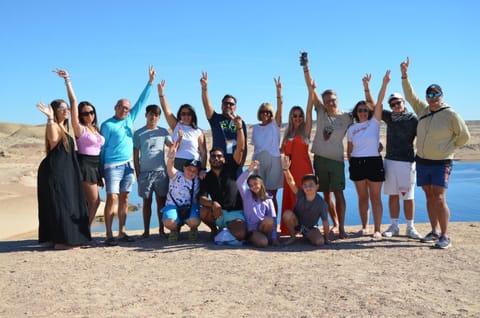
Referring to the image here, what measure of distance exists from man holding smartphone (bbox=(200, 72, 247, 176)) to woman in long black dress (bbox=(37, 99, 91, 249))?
217cm

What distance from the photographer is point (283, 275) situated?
16.8 ft

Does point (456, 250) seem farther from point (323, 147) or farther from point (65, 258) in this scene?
point (65, 258)

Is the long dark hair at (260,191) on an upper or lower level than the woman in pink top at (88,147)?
lower

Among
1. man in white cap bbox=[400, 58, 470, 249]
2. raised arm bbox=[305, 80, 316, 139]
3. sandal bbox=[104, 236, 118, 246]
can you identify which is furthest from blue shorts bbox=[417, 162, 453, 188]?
sandal bbox=[104, 236, 118, 246]

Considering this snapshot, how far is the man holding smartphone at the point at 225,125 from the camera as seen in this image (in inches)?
277

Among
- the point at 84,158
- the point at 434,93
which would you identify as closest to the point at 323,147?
the point at 434,93

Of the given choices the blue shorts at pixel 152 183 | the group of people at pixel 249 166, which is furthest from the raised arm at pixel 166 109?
the blue shorts at pixel 152 183

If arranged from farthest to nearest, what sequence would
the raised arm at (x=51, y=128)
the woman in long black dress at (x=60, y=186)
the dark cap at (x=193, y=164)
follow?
the dark cap at (x=193, y=164) → the woman in long black dress at (x=60, y=186) → the raised arm at (x=51, y=128)

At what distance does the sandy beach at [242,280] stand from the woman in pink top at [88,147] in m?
0.90

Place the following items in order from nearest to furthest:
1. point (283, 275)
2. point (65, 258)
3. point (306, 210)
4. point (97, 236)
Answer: point (283, 275)
point (65, 258)
point (306, 210)
point (97, 236)

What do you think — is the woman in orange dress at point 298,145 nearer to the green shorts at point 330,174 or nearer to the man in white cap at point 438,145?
the green shorts at point 330,174

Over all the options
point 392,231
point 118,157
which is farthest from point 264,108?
point 392,231

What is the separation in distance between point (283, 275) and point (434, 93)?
11.5 feet

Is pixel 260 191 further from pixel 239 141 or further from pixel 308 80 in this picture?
pixel 308 80
